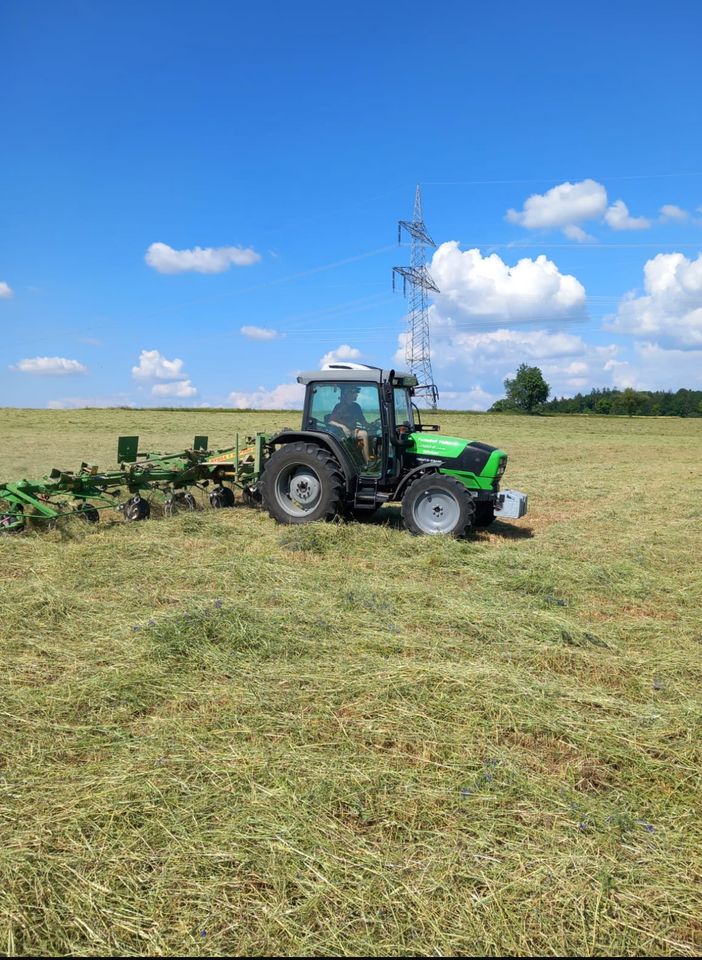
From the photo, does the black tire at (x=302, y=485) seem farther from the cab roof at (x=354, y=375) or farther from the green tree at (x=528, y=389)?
the green tree at (x=528, y=389)

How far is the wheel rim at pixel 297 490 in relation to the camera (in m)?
8.86

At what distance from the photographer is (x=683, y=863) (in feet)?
8.56

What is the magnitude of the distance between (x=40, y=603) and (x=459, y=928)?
4191 mm

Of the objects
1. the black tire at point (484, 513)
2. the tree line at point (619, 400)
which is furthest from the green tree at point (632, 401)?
the black tire at point (484, 513)

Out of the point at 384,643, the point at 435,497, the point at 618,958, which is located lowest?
the point at 618,958

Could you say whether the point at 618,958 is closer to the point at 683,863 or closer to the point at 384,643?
the point at 683,863

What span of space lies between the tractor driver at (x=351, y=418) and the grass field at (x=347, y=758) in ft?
7.47

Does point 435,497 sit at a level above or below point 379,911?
above

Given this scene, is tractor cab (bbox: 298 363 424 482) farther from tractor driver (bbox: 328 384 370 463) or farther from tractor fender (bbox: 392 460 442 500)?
tractor fender (bbox: 392 460 442 500)

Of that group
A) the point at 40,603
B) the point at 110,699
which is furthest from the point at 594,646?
the point at 40,603

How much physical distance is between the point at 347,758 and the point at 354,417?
235 inches

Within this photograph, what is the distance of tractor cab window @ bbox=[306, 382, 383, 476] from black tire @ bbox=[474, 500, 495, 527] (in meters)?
1.47

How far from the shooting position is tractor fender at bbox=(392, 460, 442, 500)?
865 centimetres

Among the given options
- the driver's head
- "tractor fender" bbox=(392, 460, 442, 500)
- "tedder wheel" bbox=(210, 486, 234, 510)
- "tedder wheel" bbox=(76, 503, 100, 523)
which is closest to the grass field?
"tedder wheel" bbox=(76, 503, 100, 523)
